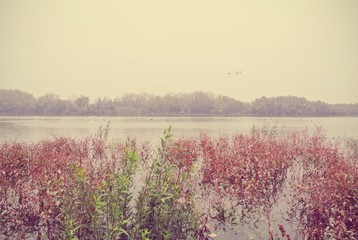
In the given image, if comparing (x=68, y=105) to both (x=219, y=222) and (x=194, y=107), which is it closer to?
(x=194, y=107)

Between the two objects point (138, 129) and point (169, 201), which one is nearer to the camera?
point (169, 201)

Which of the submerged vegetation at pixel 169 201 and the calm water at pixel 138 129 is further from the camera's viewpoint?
the calm water at pixel 138 129

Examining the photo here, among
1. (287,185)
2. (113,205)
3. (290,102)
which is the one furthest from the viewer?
(290,102)

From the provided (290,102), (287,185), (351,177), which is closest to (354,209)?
(351,177)

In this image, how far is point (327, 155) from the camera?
15.5m

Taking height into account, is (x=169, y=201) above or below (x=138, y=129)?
above

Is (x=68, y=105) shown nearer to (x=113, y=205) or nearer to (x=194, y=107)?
(x=194, y=107)

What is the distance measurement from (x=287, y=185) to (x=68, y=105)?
186554 millimetres

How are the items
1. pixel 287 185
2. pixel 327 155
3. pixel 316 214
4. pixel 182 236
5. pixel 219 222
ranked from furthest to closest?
pixel 327 155
pixel 287 185
pixel 219 222
pixel 316 214
pixel 182 236

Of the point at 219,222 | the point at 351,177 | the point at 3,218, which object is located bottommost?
the point at 219,222

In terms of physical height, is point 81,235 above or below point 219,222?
above

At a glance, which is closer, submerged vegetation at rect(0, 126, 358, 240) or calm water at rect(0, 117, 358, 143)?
submerged vegetation at rect(0, 126, 358, 240)

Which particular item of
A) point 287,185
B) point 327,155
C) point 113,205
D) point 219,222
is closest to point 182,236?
point 113,205

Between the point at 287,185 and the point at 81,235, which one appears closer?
the point at 81,235
